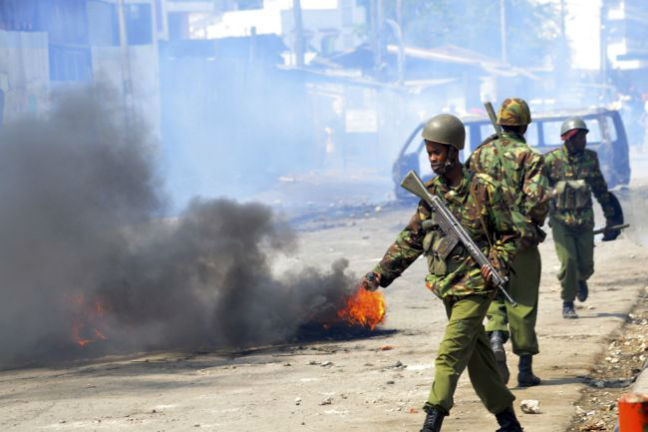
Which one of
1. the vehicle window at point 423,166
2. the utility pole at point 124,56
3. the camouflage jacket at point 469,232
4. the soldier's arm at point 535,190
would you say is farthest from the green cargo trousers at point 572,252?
the utility pole at point 124,56

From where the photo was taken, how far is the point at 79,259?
398 inches

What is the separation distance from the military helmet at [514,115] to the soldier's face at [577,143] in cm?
226

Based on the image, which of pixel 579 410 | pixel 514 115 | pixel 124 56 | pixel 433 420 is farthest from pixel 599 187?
pixel 124 56

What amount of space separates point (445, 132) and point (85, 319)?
518cm

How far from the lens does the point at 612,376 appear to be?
7.14m

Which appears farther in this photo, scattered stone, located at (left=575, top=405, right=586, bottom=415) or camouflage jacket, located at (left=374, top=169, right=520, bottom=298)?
scattered stone, located at (left=575, top=405, right=586, bottom=415)

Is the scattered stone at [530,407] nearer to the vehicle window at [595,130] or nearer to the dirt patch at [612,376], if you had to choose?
the dirt patch at [612,376]

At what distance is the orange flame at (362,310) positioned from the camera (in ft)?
31.1

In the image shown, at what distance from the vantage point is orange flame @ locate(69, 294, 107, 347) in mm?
9320

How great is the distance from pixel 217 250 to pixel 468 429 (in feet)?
15.8

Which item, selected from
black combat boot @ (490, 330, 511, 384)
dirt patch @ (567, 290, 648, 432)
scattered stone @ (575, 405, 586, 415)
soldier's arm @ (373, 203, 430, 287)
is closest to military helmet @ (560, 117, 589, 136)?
dirt patch @ (567, 290, 648, 432)

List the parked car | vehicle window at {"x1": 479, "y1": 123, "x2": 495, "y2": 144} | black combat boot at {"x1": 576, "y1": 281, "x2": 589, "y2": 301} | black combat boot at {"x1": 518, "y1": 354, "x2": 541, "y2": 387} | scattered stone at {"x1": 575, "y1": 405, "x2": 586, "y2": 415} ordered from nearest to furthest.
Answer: scattered stone at {"x1": 575, "y1": 405, "x2": 586, "y2": 415} < black combat boot at {"x1": 518, "y1": 354, "x2": 541, "y2": 387} < black combat boot at {"x1": 576, "y1": 281, "x2": 589, "y2": 301} < the parked car < vehicle window at {"x1": 479, "y1": 123, "x2": 495, "y2": 144}

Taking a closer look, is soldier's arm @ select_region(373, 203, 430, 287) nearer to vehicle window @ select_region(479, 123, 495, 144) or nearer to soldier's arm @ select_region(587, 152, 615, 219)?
soldier's arm @ select_region(587, 152, 615, 219)

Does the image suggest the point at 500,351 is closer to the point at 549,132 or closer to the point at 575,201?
the point at 575,201
